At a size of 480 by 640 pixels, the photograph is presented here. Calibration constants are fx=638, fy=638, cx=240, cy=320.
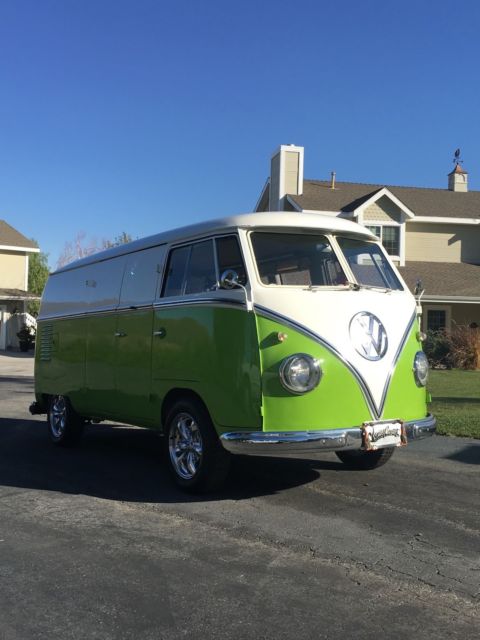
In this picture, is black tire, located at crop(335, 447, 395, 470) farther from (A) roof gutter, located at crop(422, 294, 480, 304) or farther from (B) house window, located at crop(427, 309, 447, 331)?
(B) house window, located at crop(427, 309, 447, 331)

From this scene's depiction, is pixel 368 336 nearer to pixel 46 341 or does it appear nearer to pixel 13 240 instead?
pixel 46 341

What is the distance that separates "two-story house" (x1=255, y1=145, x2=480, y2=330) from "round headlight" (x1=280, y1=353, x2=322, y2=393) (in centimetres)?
1933

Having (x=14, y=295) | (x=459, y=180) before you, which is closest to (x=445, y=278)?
(x=459, y=180)

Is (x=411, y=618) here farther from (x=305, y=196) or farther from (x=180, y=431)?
(x=305, y=196)

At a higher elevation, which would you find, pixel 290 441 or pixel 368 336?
→ pixel 368 336

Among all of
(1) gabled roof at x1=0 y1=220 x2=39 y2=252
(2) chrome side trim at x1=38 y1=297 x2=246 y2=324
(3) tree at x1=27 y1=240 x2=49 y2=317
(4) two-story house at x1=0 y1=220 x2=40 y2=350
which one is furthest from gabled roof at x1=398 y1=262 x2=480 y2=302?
(3) tree at x1=27 y1=240 x2=49 y2=317

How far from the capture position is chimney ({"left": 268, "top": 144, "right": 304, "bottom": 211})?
87.9 feet

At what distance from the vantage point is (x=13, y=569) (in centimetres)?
439

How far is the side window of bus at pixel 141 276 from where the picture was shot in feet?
22.5

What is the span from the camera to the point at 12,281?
34.7m

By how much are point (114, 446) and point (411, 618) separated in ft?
19.9

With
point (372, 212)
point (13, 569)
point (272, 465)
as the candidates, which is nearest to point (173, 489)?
point (272, 465)

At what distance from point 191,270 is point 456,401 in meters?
8.27

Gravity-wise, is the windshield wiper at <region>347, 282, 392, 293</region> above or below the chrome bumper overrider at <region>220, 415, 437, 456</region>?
above
